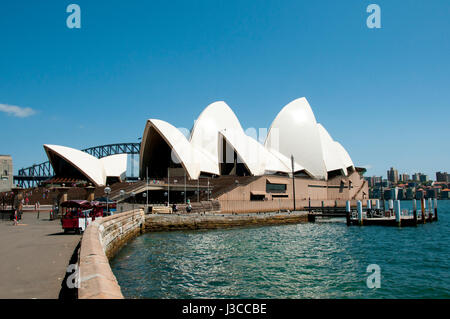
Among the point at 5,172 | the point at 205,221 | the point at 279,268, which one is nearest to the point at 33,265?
the point at 279,268

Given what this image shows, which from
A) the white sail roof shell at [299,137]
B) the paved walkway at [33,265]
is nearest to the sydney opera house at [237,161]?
the white sail roof shell at [299,137]

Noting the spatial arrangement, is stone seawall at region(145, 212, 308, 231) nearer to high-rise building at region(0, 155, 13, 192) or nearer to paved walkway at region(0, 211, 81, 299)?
high-rise building at region(0, 155, 13, 192)

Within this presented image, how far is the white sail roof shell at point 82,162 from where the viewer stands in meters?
58.4

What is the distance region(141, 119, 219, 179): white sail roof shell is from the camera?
54.5 m

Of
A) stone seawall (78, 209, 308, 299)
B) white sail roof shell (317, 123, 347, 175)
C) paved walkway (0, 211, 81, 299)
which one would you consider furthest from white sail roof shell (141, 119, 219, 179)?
Answer: paved walkway (0, 211, 81, 299)

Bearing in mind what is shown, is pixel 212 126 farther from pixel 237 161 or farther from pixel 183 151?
pixel 183 151

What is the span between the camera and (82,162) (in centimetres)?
6056

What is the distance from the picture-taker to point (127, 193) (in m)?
43.8

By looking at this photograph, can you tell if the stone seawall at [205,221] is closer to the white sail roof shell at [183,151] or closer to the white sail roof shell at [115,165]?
the white sail roof shell at [183,151]

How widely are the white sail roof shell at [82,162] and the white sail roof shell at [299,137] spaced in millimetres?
32812
